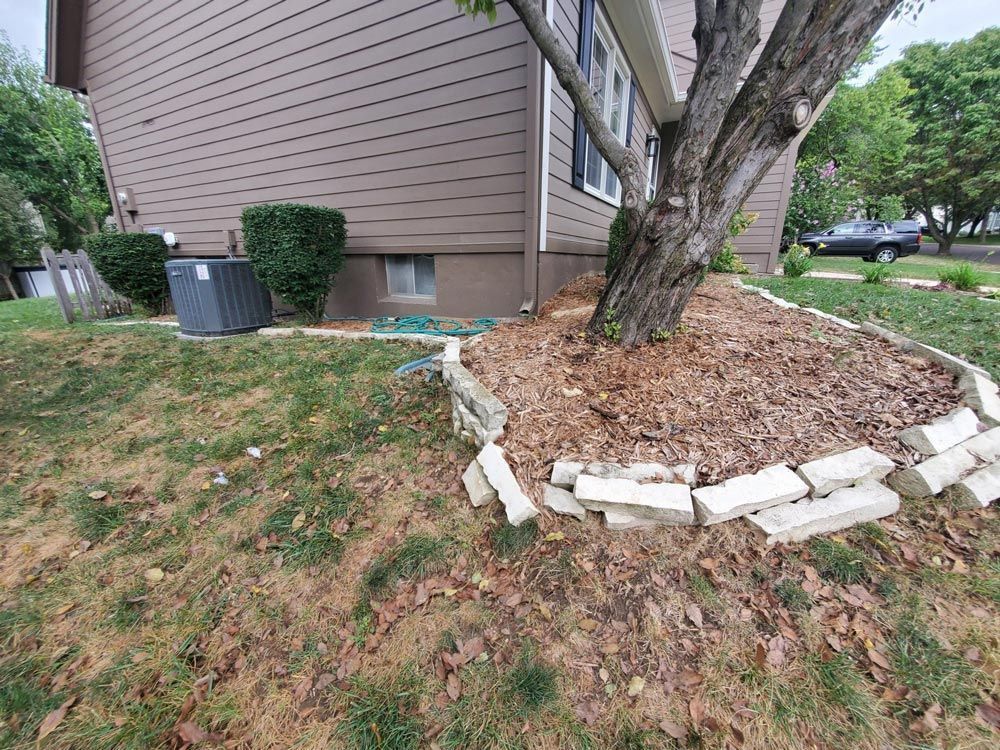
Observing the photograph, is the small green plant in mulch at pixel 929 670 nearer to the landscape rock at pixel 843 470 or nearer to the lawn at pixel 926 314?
the landscape rock at pixel 843 470

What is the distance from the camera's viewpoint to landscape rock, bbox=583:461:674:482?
177 centimetres

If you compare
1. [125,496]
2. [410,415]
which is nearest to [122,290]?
[125,496]

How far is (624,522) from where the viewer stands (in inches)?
66.5

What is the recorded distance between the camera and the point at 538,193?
378cm

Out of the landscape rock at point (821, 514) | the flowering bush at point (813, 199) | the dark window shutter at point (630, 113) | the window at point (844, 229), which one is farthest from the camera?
the window at point (844, 229)

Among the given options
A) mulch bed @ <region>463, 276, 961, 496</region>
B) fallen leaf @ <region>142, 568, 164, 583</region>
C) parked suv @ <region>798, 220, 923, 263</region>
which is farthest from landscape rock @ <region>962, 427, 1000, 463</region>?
parked suv @ <region>798, 220, 923, 263</region>

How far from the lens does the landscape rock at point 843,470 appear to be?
1683 millimetres

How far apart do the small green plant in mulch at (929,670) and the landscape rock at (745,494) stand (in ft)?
1.60

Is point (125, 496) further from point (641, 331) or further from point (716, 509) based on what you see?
point (641, 331)

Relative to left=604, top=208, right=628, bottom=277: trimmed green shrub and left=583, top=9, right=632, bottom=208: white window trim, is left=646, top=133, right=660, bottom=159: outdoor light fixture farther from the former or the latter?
left=604, top=208, right=628, bottom=277: trimmed green shrub

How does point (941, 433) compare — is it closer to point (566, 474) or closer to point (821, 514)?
point (821, 514)

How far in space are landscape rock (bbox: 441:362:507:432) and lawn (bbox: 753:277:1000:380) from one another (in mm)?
2833

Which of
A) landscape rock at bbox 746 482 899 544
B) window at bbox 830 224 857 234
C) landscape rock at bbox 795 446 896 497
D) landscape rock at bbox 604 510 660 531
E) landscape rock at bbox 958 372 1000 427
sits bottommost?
landscape rock at bbox 604 510 660 531

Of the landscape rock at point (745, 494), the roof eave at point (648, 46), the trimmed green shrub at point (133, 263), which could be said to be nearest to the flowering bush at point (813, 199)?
the roof eave at point (648, 46)
